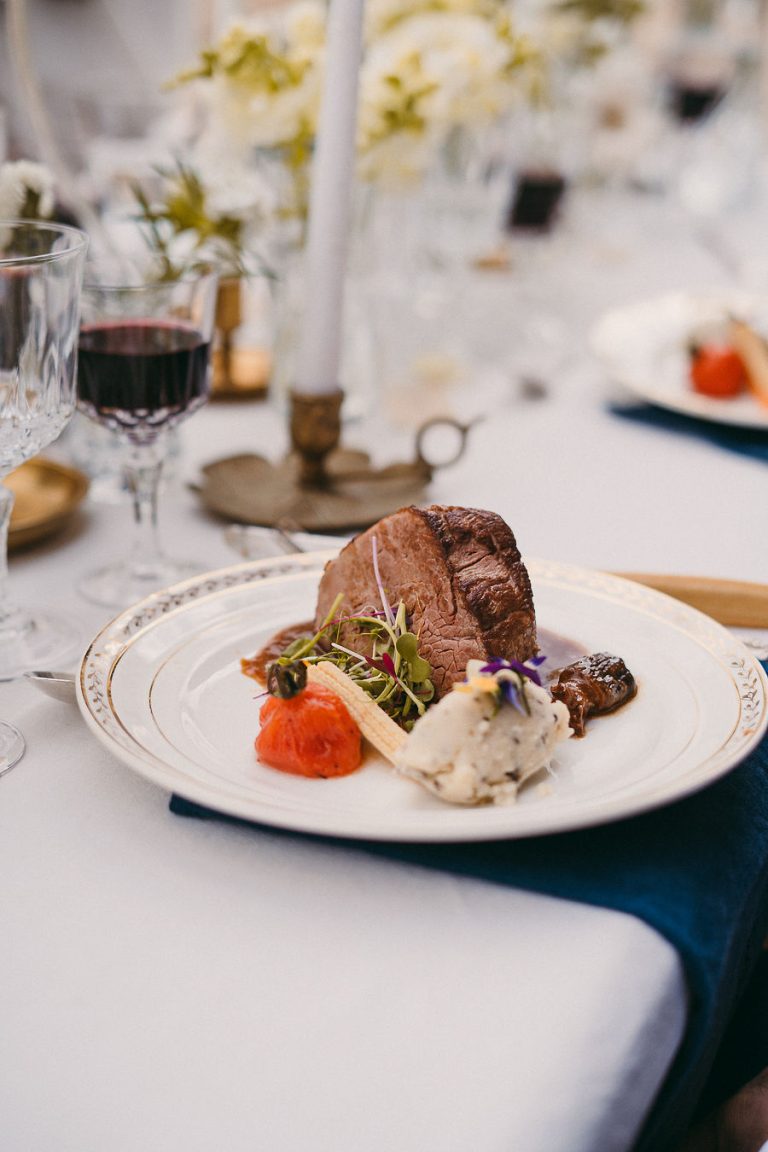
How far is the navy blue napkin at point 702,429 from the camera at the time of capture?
5.91ft

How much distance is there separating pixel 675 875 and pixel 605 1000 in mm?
117

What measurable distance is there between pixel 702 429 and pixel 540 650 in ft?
3.24

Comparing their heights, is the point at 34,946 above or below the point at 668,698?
below

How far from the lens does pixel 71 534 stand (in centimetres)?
148

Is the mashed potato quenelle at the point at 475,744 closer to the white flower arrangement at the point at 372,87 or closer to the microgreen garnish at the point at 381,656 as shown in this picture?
the microgreen garnish at the point at 381,656

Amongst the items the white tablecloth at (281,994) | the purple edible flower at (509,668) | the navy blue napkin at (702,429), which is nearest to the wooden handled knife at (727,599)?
the purple edible flower at (509,668)

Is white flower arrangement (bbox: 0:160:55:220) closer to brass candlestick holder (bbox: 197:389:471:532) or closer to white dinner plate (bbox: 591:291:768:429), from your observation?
brass candlestick holder (bbox: 197:389:471:532)

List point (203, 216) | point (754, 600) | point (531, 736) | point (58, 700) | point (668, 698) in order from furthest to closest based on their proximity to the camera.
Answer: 1. point (203, 216)
2. point (754, 600)
3. point (58, 700)
4. point (668, 698)
5. point (531, 736)

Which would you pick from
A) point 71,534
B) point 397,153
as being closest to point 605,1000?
point 71,534

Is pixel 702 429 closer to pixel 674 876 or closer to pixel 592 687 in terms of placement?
pixel 592 687

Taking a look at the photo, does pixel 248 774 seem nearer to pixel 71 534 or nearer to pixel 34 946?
pixel 34 946

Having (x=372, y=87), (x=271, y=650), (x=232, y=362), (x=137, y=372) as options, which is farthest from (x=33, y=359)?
(x=232, y=362)

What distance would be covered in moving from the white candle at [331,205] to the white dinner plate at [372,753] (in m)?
0.45

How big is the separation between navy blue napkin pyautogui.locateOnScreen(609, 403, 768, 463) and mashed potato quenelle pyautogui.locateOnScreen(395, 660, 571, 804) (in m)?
1.11
